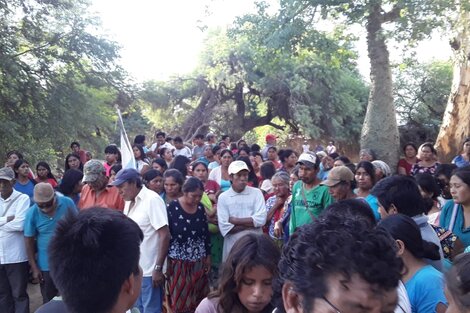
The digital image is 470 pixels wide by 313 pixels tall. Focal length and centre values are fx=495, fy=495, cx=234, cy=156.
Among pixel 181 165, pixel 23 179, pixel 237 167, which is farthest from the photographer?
pixel 181 165

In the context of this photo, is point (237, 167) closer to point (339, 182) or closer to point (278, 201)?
point (278, 201)

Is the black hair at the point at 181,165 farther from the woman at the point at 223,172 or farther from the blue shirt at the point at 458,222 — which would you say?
the blue shirt at the point at 458,222

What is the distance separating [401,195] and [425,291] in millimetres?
967

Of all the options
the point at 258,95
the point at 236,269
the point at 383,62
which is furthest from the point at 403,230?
the point at 258,95

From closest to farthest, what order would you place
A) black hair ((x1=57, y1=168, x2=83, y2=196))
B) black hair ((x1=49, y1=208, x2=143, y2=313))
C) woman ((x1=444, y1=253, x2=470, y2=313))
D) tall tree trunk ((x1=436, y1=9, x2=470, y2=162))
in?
black hair ((x1=49, y1=208, x2=143, y2=313)), woman ((x1=444, y1=253, x2=470, y2=313)), black hair ((x1=57, y1=168, x2=83, y2=196)), tall tree trunk ((x1=436, y1=9, x2=470, y2=162))

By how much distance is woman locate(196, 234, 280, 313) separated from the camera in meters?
2.76

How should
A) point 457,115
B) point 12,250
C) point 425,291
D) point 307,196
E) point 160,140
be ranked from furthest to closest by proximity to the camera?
point 160,140, point 457,115, point 12,250, point 307,196, point 425,291

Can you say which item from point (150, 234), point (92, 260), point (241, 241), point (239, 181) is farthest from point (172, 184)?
point (92, 260)

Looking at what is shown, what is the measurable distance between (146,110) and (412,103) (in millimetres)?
12001

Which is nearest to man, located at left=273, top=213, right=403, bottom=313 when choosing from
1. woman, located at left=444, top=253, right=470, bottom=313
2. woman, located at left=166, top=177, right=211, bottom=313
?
woman, located at left=444, top=253, right=470, bottom=313

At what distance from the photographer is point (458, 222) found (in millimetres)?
4316

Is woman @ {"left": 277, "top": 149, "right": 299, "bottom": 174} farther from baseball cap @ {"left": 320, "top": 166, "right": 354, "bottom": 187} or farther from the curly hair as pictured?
the curly hair

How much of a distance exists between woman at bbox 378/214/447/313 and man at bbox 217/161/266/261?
2.66 metres

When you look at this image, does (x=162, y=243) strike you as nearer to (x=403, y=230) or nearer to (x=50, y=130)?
(x=403, y=230)
